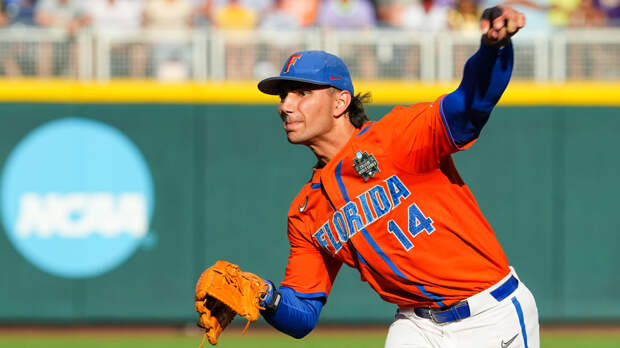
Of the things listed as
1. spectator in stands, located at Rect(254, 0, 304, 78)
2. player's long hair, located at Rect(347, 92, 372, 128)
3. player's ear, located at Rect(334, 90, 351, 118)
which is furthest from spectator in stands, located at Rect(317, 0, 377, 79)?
player's ear, located at Rect(334, 90, 351, 118)

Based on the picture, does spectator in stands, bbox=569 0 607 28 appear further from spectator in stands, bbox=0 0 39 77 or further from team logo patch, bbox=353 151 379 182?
team logo patch, bbox=353 151 379 182

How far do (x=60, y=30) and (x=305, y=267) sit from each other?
5.82 metres

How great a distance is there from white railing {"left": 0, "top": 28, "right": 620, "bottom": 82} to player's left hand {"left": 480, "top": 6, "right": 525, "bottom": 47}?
6.19 m

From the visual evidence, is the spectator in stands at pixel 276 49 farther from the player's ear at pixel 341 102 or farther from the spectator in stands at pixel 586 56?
the player's ear at pixel 341 102

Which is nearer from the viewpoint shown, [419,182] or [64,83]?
[419,182]

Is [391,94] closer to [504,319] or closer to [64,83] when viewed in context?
[64,83]

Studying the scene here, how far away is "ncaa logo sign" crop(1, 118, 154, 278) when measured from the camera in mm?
9727

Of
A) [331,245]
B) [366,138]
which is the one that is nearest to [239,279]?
[331,245]

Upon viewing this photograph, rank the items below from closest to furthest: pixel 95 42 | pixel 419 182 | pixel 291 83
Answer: pixel 419 182 → pixel 291 83 → pixel 95 42

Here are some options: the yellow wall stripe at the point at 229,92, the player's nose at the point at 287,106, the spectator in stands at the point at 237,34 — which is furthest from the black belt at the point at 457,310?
the spectator in stands at the point at 237,34

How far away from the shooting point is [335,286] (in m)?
9.90

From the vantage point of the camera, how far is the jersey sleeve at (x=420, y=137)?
3961mm

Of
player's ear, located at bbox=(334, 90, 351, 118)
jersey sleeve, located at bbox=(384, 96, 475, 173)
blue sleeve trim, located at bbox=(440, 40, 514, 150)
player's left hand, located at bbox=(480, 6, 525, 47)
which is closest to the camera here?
player's left hand, located at bbox=(480, 6, 525, 47)

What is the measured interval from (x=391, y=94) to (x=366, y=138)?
5.47 meters
